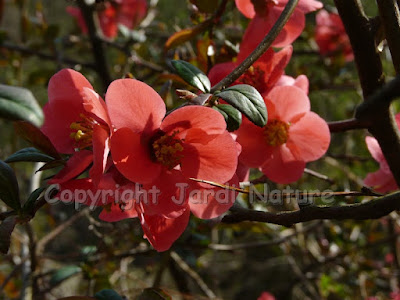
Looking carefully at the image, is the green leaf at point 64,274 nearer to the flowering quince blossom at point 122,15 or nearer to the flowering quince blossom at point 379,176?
the flowering quince blossom at point 379,176

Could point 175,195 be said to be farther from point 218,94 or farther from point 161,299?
point 161,299

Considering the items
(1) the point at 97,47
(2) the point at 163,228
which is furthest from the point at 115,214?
(1) the point at 97,47

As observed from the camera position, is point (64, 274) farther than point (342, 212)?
Yes

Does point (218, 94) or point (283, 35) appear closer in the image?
point (218, 94)

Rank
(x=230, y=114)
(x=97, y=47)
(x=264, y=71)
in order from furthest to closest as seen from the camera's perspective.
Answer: (x=97, y=47) < (x=264, y=71) < (x=230, y=114)

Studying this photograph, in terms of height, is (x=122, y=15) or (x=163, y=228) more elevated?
(x=163, y=228)

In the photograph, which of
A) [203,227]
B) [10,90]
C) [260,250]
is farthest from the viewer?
[260,250]

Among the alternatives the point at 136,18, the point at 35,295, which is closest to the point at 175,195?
the point at 35,295

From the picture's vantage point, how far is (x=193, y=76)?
1.76ft

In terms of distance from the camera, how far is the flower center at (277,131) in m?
0.67

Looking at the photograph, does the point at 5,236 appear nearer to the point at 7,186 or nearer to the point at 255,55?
the point at 7,186

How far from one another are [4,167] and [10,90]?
17 cm

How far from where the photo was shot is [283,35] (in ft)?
2.21

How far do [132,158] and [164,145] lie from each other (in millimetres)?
45
